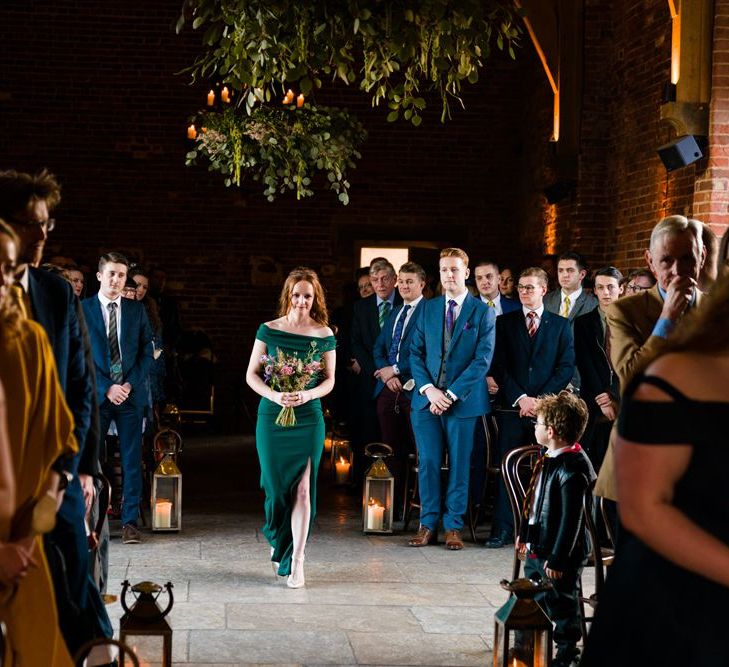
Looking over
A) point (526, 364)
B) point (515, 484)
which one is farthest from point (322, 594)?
point (526, 364)

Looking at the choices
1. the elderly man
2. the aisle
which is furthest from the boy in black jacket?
the aisle

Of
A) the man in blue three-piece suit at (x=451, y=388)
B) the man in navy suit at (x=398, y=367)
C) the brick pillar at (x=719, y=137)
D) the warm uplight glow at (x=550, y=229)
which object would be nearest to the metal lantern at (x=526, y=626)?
the man in blue three-piece suit at (x=451, y=388)

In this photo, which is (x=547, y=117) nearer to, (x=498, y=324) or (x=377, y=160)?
(x=377, y=160)

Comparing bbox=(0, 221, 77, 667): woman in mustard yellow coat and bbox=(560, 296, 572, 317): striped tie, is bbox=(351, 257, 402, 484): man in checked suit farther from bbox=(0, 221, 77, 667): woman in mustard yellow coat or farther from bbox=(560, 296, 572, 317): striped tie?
bbox=(0, 221, 77, 667): woman in mustard yellow coat

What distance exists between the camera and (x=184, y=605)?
5504mm

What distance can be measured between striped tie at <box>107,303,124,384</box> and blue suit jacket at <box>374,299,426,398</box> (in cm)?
202

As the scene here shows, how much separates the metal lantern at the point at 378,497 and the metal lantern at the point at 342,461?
224 centimetres

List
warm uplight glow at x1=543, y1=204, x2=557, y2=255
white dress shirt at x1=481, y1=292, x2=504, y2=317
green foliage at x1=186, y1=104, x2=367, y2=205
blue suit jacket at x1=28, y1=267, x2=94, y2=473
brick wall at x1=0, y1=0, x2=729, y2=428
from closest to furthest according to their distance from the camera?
blue suit jacket at x1=28, y1=267, x2=94, y2=473 → white dress shirt at x1=481, y1=292, x2=504, y2=317 → green foliage at x1=186, y1=104, x2=367, y2=205 → warm uplight glow at x1=543, y1=204, x2=557, y2=255 → brick wall at x1=0, y1=0, x2=729, y2=428

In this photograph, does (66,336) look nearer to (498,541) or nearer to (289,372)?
(289,372)

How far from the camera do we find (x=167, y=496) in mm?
7332

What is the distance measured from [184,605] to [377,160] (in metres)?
9.33

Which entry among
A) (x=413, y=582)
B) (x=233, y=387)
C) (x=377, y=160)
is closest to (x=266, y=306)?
(x=233, y=387)

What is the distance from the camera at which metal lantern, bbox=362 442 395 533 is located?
7.09m

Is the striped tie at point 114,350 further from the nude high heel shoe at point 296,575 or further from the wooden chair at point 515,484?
the wooden chair at point 515,484
